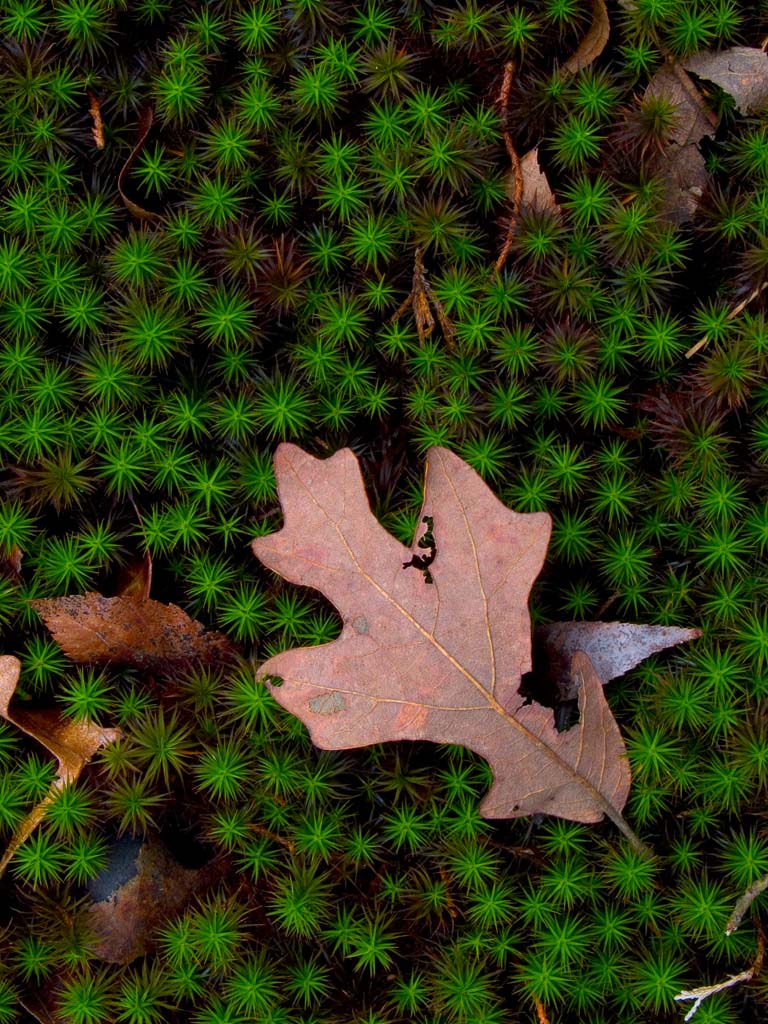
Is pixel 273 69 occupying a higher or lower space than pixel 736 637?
higher

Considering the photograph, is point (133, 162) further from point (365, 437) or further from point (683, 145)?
point (683, 145)

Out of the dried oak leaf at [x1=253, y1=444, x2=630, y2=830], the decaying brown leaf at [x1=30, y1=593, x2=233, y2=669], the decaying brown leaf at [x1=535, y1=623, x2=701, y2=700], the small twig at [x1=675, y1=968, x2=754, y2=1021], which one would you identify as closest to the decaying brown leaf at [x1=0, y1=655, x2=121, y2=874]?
the decaying brown leaf at [x1=30, y1=593, x2=233, y2=669]

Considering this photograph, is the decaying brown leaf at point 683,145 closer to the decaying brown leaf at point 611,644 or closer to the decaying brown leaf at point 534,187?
the decaying brown leaf at point 534,187

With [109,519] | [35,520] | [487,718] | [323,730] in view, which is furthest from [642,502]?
[35,520]

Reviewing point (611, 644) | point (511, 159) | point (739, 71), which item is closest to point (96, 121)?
point (511, 159)

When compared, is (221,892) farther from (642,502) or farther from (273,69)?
(273,69)

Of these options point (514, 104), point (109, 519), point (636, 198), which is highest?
point (514, 104)
